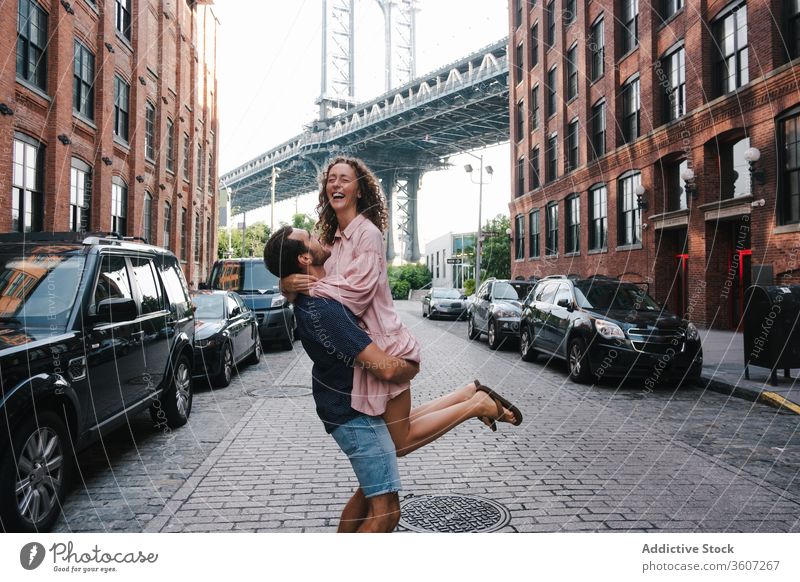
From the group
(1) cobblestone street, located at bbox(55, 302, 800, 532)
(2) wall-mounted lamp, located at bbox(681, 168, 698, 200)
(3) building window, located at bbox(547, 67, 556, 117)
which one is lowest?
(1) cobblestone street, located at bbox(55, 302, 800, 532)

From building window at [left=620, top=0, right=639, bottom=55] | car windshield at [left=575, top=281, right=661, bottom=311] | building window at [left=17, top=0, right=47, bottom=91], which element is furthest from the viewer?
building window at [left=620, top=0, right=639, bottom=55]

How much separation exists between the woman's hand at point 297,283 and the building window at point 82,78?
47.9 feet

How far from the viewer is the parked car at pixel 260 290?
5676mm

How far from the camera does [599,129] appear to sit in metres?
20.2

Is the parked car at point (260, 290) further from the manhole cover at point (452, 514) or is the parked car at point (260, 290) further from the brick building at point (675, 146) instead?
the brick building at point (675, 146)

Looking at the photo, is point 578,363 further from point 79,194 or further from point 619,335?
point 79,194

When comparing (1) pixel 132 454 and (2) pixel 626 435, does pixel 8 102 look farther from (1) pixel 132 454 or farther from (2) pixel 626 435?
(2) pixel 626 435

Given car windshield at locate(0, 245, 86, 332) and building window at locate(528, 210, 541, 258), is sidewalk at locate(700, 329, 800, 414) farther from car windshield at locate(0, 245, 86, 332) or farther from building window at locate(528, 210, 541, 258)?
building window at locate(528, 210, 541, 258)

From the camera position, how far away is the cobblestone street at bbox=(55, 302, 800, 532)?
396 centimetres

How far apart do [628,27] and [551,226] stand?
7.16m

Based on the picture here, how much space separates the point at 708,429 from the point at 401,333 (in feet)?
18.8

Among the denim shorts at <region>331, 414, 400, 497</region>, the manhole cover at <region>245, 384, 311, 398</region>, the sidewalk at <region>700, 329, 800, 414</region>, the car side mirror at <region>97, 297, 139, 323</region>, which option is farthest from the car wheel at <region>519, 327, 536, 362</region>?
the denim shorts at <region>331, 414, 400, 497</region>

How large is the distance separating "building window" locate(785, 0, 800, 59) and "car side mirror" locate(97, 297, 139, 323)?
15.3 meters

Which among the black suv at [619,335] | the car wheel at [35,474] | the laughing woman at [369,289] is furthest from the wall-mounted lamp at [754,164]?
the car wheel at [35,474]
